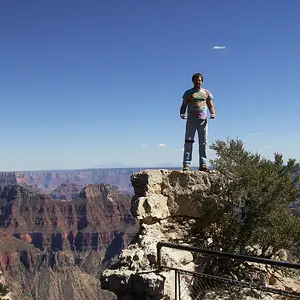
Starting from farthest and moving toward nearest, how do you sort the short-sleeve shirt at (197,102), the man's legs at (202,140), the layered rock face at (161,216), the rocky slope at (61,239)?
the rocky slope at (61,239) → the man's legs at (202,140) → the short-sleeve shirt at (197,102) → the layered rock face at (161,216)

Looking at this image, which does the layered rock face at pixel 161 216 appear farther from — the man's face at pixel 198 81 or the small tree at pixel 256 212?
the man's face at pixel 198 81

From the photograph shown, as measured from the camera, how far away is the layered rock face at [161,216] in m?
5.78

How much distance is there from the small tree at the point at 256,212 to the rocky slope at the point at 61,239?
102 metres

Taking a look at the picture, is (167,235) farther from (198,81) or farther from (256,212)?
(198,81)

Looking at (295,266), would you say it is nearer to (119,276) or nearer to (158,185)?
(119,276)

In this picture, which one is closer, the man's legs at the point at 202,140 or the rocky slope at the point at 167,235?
the rocky slope at the point at 167,235

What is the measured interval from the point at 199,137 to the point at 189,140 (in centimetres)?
23

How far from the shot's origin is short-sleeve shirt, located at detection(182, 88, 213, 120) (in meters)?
7.68

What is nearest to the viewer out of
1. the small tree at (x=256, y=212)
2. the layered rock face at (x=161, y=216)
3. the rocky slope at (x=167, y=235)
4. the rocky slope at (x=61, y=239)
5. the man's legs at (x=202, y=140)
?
the rocky slope at (x=167, y=235)

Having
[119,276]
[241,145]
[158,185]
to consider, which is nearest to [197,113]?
[241,145]

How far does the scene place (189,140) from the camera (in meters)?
7.91

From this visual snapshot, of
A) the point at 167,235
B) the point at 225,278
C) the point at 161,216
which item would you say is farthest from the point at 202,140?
the point at 225,278

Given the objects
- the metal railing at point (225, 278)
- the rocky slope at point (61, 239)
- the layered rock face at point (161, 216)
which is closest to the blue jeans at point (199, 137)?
the layered rock face at point (161, 216)

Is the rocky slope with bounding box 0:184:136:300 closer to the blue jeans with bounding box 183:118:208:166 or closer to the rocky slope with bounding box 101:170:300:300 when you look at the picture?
the rocky slope with bounding box 101:170:300:300
